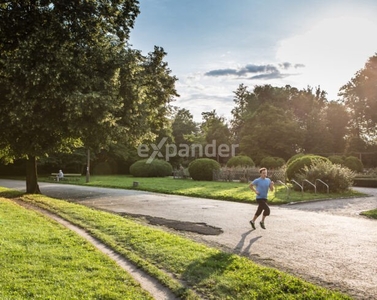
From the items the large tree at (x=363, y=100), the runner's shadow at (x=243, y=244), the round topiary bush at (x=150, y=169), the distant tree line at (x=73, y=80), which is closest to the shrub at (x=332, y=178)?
the distant tree line at (x=73, y=80)

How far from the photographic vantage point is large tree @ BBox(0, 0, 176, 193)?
13328 millimetres

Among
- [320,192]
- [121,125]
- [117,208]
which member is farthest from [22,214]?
[320,192]

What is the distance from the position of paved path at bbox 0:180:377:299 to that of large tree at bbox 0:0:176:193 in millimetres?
3668

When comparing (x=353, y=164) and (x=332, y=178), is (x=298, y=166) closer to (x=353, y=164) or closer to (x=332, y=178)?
(x=332, y=178)

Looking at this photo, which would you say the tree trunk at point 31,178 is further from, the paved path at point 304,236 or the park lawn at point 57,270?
the park lawn at point 57,270

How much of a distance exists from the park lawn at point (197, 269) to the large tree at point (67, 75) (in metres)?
5.79

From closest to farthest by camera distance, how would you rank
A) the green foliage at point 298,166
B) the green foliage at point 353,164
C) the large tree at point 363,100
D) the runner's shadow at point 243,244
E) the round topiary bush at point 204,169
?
the runner's shadow at point 243,244 → the green foliage at point 298,166 → the round topiary bush at point 204,169 → the green foliage at point 353,164 → the large tree at point 363,100

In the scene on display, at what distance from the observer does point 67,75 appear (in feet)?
46.1

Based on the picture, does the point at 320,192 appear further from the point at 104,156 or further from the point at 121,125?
the point at 104,156

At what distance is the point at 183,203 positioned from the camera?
16.3 meters

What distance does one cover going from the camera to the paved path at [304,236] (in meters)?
6.09

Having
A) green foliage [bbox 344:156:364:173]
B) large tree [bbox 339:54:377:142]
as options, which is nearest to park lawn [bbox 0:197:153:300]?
green foliage [bbox 344:156:364:173]

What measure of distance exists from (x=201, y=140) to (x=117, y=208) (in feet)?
122

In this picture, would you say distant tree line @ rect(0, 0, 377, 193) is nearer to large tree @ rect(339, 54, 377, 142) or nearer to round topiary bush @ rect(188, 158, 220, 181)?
round topiary bush @ rect(188, 158, 220, 181)
